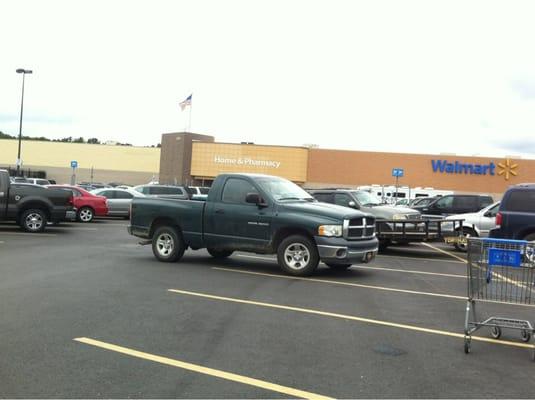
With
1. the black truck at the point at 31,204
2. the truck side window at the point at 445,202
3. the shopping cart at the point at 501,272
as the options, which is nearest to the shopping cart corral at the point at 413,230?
the truck side window at the point at 445,202

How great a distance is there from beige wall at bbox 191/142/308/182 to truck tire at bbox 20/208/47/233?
45358 mm

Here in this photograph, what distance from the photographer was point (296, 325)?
6.93 m

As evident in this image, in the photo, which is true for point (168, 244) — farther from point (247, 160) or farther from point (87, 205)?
point (247, 160)

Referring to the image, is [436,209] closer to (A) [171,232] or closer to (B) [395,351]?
(A) [171,232]

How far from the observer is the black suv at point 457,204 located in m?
22.6

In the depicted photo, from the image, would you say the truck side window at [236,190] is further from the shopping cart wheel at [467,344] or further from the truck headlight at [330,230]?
the shopping cart wheel at [467,344]

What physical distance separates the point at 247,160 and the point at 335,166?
33.1 feet

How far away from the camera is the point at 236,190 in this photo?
11.9 metres

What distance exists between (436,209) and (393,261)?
978 cm

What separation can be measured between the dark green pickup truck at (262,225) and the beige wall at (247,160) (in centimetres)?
5129

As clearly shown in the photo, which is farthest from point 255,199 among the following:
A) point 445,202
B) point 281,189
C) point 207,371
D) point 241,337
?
point 445,202

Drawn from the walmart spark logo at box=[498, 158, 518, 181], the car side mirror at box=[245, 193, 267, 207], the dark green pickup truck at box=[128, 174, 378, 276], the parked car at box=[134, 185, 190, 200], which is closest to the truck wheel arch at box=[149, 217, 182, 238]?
the dark green pickup truck at box=[128, 174, 378, 276]

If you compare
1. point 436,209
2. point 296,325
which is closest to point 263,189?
point 296,325

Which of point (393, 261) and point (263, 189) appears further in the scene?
point (393, 261)
